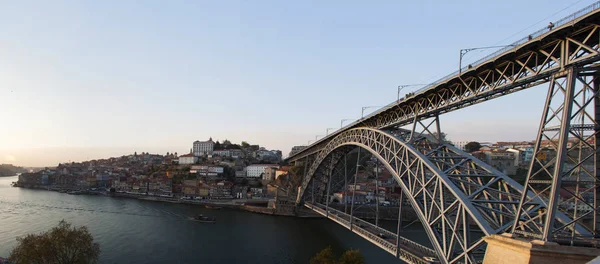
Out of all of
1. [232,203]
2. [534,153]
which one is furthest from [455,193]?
[232,203]

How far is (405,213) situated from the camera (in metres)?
44.5

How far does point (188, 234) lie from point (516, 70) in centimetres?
2666

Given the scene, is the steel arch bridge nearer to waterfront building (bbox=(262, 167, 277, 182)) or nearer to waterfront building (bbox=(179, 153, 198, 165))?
waterfront building (bbox=(262, 167, 277, 182))

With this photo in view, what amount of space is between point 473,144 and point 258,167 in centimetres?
3943

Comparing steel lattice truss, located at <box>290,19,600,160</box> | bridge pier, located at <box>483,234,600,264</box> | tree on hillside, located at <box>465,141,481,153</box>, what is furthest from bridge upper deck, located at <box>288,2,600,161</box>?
tree on hillside, located at <box>465,141,481,153</box>

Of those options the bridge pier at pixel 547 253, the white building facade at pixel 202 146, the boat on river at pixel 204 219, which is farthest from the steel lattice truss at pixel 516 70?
the white building facade at pixel 202 146

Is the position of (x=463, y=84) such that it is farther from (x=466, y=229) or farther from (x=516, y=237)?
(x=516, y=237)

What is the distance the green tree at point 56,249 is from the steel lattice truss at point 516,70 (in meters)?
14.7

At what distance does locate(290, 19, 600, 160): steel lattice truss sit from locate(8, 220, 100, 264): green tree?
1466 centimetres

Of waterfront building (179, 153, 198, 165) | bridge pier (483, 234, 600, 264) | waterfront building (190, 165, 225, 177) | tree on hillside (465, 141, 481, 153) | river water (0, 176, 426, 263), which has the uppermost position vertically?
tree on hillside (465, 141, 481, 153)

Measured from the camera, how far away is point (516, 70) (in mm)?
10617

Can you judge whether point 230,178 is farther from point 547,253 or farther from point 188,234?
point 547,253

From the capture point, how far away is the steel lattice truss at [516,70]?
8.04m

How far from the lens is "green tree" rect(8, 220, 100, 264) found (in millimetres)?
15805
